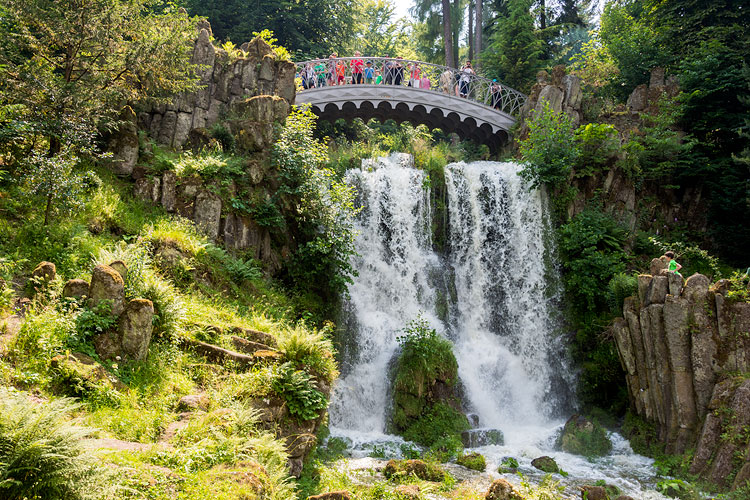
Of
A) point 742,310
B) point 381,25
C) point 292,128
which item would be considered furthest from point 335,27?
point 742,310

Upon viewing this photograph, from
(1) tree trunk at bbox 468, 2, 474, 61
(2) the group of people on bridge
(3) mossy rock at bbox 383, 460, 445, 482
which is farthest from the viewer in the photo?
(1) tree trunk at bbox 468, 2, 474, 61

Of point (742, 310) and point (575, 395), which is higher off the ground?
point (742, 310)

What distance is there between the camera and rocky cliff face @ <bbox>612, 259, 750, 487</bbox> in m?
9.82

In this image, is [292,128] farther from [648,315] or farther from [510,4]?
[510,4]

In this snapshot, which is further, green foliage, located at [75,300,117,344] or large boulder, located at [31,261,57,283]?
large boulder, located at [31,261,57,283]

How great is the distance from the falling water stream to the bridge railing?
5482 mm

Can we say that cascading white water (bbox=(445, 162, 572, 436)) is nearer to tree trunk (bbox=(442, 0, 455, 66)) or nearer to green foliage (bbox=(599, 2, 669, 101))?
green foliage (bbox=(599, 2, 669, 101))

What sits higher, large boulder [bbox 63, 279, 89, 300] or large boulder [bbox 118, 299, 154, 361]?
large boulder [bbox 63, 279, 89, 300]

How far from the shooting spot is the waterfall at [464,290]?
13273 mm

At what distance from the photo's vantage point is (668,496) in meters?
9.02

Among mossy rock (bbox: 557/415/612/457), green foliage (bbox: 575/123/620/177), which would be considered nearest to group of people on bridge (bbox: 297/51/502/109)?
green foliage (bbox: 575/123/620/177)

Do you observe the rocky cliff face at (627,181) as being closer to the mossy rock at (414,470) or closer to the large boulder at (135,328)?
the mossy rock at (414,470)

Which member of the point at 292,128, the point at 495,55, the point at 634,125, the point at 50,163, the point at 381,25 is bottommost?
the point at 50,163

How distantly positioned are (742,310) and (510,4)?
20.8 meters
